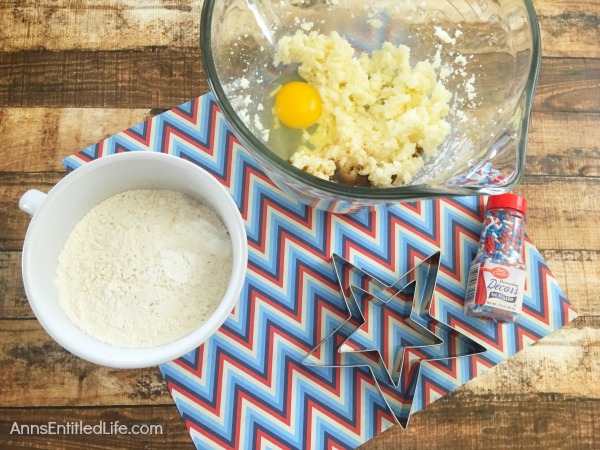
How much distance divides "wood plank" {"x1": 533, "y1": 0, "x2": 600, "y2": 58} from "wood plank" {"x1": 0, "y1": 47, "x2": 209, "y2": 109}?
0.73m

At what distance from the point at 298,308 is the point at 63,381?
454 mm

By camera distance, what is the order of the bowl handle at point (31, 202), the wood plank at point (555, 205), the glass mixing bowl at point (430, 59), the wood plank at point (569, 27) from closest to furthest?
1. the glass mixing bowl at point (430, 59)
2. the bowl handle at point (31, 202)
3. the wood plank at point (555, 205)
4. the wood plank at point (569, 27)

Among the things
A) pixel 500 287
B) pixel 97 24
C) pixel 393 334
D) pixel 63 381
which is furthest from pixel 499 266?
pixel 97 24

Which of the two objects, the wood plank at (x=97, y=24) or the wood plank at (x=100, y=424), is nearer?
the wood plank at (x=100, y=424)

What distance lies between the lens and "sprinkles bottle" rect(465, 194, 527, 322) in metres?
1.03

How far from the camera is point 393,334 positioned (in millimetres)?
1086

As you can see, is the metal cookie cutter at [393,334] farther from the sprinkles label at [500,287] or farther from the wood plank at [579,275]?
the wood plank at [579,275]

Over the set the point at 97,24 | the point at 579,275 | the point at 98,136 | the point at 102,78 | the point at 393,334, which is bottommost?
the point at 393,334

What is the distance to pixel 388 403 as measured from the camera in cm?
105

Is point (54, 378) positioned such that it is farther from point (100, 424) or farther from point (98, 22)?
point (98, 22)

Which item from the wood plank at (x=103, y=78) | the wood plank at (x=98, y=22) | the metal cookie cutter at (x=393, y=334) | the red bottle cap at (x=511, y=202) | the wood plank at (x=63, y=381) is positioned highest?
the wood plank at (x=98, y=22)

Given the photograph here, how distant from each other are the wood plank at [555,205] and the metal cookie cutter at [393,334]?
277 mm

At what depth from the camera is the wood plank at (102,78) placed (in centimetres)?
117

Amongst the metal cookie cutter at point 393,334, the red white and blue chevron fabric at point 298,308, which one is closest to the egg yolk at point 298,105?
the red white and blue chevron fabric at point 298,308
